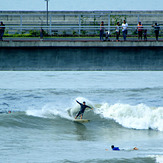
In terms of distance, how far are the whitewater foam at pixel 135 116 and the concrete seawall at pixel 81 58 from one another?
3.27m

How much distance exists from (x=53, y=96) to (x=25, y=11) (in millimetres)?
14147

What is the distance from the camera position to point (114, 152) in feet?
62.2

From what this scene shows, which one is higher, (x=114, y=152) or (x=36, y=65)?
(x=36, y=65)

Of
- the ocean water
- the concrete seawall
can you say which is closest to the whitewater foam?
the ocean water

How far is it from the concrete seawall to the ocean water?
3.47 metres

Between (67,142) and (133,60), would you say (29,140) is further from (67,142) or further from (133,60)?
(133,60)

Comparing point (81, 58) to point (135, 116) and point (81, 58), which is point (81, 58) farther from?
point (135, 116)

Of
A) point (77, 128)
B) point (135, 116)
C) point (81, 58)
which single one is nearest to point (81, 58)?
point (81, 58)

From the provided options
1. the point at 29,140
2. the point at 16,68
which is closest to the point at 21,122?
the point at 16,68

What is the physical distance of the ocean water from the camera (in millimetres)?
18469

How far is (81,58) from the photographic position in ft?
93.1

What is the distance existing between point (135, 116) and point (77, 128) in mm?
5310

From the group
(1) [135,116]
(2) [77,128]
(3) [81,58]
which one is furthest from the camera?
(1) [135,116]

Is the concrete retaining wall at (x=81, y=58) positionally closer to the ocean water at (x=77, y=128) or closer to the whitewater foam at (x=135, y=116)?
the whitewater foam at (x=135, y=116)
